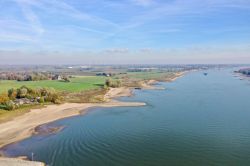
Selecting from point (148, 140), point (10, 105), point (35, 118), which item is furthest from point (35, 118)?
point (148, 140)

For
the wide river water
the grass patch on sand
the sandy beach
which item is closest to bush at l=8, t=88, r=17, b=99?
the grass patch on sand

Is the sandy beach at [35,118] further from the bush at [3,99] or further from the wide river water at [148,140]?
the bush at [3,99]

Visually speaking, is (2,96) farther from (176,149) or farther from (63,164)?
(176,149)

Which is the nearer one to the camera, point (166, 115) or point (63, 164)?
point (63, 164)

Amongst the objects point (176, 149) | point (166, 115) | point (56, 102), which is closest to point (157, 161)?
point (176, 149)

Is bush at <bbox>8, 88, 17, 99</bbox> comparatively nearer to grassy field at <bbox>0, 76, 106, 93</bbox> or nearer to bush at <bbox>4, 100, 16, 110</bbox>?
bush at <bbox>4, 100, 16, 110</bbox>

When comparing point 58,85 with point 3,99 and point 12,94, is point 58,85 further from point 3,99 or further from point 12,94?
point 3,99
